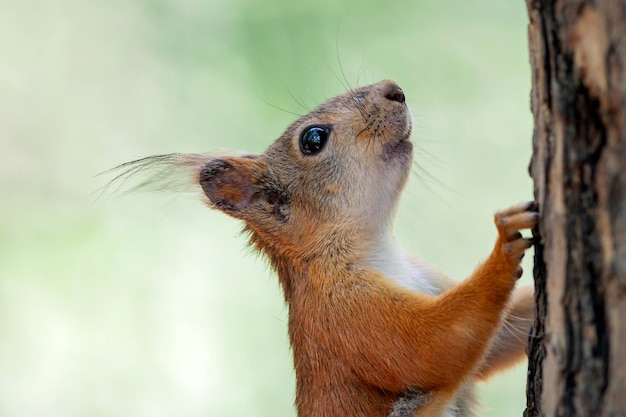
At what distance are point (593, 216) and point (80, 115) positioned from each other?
6145 millimetres

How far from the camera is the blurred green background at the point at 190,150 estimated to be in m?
6.72

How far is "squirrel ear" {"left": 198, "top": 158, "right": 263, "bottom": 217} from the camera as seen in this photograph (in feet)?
13.7

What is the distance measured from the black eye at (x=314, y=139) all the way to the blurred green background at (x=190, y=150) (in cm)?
199

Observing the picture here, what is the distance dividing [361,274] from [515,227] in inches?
43.1

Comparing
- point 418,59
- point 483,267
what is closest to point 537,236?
point 483,267

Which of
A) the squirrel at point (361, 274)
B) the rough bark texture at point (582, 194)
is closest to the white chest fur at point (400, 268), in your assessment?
the squirrel at point (361, 274)

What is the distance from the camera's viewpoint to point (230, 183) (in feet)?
13.8

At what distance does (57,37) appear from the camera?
7.80 m

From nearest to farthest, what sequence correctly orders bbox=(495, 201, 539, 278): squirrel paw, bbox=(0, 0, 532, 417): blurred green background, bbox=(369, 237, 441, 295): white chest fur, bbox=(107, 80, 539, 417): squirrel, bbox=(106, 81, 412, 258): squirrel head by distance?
bbox=(495, 201, 539, 278): squirrel paw → bbox=(107, 80, 539, 417): squirrel → bbox=(369, 237, 441, 295): white chest fur → bbox=(106, 81, 412, 258): squirrel head → bbox=(0, 0, 532, 417): blurred green background

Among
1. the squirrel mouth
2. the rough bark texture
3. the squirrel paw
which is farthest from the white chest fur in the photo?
the rough bark texture

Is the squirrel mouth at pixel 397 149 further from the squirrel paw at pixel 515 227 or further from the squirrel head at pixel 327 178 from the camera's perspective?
the squirrel paw at pixel 515 227

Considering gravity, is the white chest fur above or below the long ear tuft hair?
below

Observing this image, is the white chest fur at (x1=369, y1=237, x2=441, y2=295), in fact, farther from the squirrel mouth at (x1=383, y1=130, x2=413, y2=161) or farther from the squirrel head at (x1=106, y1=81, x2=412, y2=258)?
the squirrel mouth at (x1=383, y1=130, x2=413, y2=161)

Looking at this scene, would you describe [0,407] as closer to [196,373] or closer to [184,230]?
[196,373]
